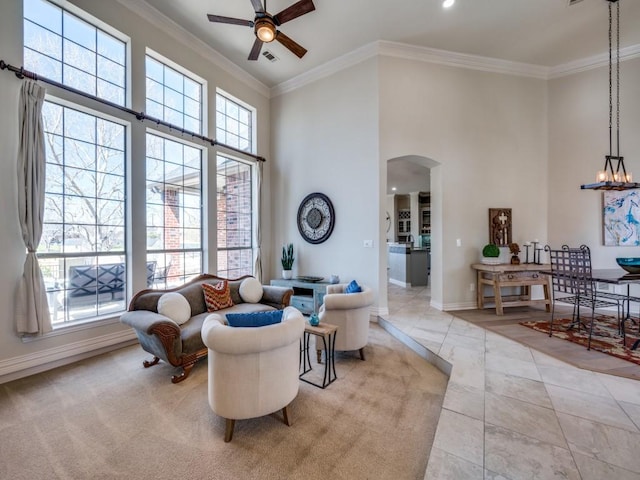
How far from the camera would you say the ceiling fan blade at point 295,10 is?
8.98 ft

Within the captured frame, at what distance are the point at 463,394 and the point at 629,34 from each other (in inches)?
239

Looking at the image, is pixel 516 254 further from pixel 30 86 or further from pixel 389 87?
pixel 30 86

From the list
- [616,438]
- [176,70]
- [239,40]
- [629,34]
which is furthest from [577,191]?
[176,70]

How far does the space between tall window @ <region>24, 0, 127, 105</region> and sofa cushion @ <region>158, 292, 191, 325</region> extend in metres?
2.71

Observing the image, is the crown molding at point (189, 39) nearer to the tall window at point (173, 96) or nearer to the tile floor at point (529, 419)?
the tall window at point (173, 96)

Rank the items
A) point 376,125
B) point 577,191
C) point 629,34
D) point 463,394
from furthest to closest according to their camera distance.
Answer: point 577,191 < point 376,125 < point 629,34 < point 463,394

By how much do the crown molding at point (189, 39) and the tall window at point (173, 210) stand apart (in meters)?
1.59

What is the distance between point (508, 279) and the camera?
4.55 meters

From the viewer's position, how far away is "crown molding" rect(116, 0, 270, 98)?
3756mm

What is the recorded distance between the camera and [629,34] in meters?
4.28

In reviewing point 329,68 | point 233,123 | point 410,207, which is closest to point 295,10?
point 329,68

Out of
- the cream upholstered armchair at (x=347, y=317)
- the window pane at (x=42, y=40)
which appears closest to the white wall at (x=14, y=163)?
the window pane at (x=42, y=40)

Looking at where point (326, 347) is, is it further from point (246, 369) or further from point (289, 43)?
point (289, 43)

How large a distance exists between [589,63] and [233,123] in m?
6.51
